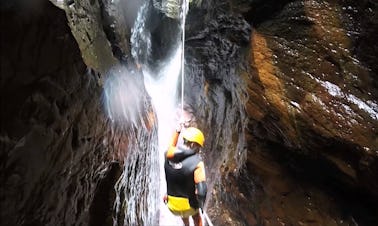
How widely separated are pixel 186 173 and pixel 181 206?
2.23 ft

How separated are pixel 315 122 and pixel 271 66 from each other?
1.11 m

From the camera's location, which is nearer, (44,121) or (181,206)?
(44,121)

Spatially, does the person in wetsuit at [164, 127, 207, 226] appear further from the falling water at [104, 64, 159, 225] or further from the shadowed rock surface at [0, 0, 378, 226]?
the shadowed rock surface at [0, 0, 378, 226]

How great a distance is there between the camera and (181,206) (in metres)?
5.79

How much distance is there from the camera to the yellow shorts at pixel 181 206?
19.0 feet

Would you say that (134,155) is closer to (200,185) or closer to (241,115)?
(200,185)

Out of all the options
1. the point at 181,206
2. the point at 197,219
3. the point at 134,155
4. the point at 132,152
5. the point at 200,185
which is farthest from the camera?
the point at 197,219

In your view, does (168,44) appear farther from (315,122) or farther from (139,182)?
(315,122)

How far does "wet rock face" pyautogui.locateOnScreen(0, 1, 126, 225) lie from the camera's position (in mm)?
1748

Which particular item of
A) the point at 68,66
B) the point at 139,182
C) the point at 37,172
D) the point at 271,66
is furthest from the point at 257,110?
the point at 37,172

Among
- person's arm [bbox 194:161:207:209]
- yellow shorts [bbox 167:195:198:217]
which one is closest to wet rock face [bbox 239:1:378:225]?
person's arm [bbox 194:161:207:209]

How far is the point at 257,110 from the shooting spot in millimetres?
4785

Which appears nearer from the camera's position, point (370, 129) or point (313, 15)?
point (370, 129)

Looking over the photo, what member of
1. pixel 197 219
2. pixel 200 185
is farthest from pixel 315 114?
pixel 197 219
